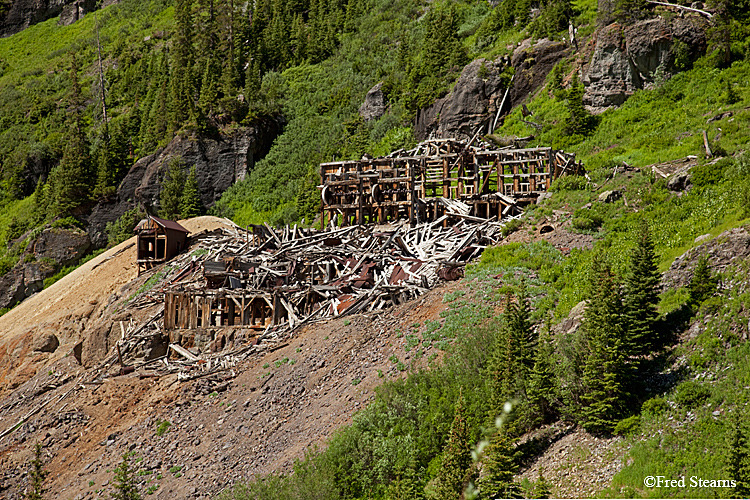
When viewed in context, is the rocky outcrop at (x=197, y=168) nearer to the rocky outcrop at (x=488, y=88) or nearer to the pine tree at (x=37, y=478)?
the rocky outcrop at (x=488, y=88)

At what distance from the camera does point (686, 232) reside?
2286 centimetres

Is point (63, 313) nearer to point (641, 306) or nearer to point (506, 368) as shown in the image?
point (506, 368)

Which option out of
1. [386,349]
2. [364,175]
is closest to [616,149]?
[364,175]

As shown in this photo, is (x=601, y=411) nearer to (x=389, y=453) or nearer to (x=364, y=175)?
(x=389, y=453)

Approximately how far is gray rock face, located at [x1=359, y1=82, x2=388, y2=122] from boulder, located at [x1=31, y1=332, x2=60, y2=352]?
3624 centimetres

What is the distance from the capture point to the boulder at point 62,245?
58094 millimetres

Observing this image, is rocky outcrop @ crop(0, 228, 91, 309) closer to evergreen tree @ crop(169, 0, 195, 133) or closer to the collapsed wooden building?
evergreen tree @ crop(169, 0, 195, 133)

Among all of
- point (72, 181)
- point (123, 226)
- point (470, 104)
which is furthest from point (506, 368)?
point (72, 181)

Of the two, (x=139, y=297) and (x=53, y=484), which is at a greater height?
(x=139, y=297)

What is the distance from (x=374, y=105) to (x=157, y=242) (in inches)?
1196

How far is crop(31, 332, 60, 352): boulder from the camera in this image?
118ft

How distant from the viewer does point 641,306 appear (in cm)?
1706

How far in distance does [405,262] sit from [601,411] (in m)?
16.8

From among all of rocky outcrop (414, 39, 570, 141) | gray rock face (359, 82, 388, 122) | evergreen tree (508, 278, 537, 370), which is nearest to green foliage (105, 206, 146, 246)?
gray rock face (359, 82, 388, 122)
